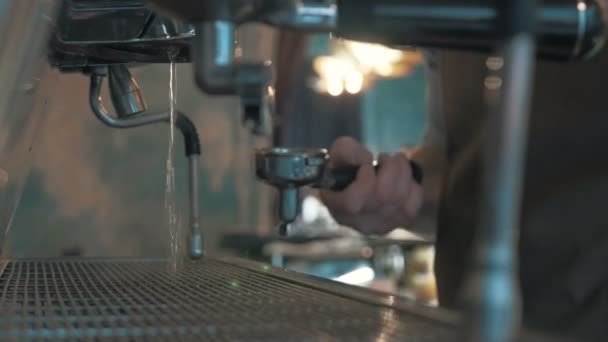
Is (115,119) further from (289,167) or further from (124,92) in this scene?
(289,167)

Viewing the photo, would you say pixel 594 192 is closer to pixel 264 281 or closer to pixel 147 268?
pixel 264 281

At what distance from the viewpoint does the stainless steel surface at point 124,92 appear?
0.51m

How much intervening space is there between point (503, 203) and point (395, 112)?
310 cm

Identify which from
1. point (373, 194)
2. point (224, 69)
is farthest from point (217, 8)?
point (373, 194)

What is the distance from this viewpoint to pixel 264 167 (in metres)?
0.43

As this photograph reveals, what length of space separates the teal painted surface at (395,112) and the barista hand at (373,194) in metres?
2.48

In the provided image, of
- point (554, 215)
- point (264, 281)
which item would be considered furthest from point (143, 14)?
point (554, 215)

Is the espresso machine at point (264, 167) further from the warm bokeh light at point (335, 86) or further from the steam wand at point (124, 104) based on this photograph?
the warm bokeh light at point (335, 86)

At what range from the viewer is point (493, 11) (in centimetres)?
24

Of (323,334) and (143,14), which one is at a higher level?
(143,14)

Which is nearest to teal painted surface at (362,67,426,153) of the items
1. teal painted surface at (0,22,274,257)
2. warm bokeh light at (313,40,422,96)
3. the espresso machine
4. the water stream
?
warm bokeh light at (313,40,422,96)

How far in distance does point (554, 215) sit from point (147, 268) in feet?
A: 1.02

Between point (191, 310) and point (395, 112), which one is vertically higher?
point (395, 112)

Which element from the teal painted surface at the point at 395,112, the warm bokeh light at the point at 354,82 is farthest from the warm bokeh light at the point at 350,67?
the teal painted surface at the point at 395,112
